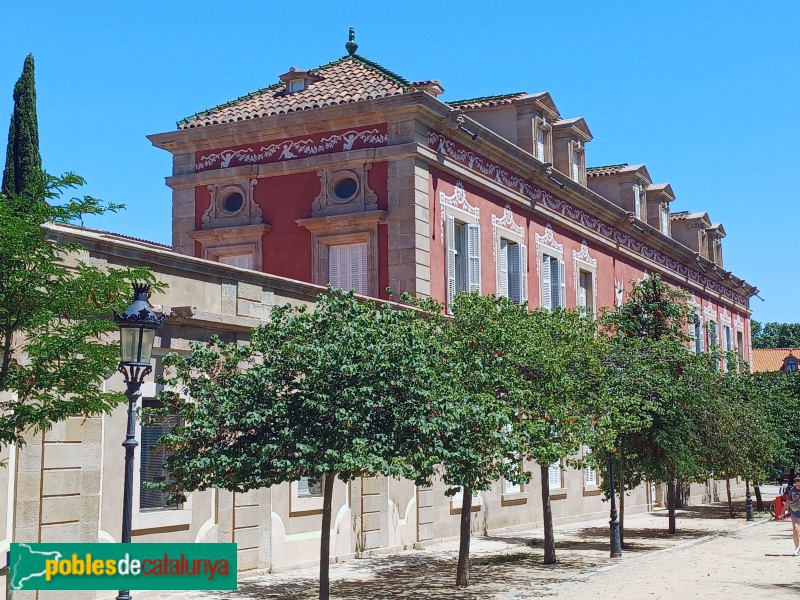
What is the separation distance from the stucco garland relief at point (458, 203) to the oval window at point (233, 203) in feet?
15.4

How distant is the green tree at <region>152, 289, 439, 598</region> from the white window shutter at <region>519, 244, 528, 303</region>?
47.0 feet

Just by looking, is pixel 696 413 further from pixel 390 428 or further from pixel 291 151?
pixel 390 428

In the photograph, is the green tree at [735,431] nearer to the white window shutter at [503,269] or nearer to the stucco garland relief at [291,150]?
the white window shutter at [503,269]

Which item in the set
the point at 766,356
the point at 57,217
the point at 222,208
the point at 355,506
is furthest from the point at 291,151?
the point at 766,356

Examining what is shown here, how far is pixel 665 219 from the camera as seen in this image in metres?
39.9

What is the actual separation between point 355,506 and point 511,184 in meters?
10.8

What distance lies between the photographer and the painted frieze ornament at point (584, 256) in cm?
3039

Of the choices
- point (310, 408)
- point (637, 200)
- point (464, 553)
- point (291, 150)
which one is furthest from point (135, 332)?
point (637, 200)

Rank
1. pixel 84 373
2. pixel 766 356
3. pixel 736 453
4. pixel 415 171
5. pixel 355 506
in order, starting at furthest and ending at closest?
1. pixel 766 356
2. pixel 736 453
3. pixel 415 171
4. pixel 355 506
5. pixel 84 373

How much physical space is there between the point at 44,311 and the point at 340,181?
46.8 ft

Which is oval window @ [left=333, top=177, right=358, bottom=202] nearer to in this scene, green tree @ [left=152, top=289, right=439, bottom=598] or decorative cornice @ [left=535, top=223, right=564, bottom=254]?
decorative cornice @ [left=535, top=223, right=564, bottom=254]

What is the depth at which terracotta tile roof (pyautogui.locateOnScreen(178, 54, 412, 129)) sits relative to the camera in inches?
915

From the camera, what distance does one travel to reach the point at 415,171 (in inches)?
873

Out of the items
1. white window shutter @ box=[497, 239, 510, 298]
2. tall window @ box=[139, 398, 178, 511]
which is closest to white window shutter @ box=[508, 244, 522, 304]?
white window shutter @ box=[497, 239, 510, 298]
